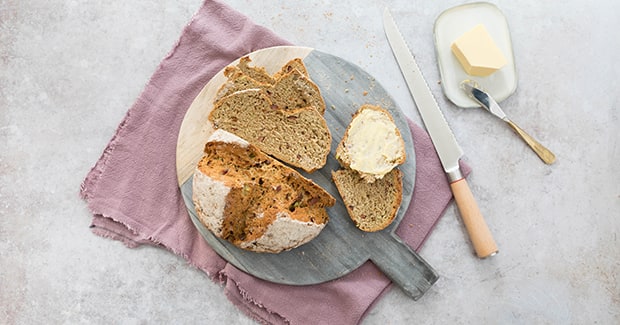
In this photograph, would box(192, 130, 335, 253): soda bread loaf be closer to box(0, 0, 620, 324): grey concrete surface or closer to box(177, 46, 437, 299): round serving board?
box(177, 46, 437, 299): round serving board

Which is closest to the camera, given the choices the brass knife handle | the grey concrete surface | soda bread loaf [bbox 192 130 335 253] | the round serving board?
soda bread loaf [bbox 192 130 335 253]

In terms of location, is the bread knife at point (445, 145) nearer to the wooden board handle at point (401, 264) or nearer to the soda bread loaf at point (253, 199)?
the wooden board handle at point (401, 264)

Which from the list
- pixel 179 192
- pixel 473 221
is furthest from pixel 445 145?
pixel 179 192

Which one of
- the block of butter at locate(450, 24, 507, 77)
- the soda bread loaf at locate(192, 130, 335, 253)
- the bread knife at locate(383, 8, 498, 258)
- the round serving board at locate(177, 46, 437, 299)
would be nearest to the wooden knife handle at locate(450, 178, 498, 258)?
the bread knife at locate(383, 8, 498, 258)

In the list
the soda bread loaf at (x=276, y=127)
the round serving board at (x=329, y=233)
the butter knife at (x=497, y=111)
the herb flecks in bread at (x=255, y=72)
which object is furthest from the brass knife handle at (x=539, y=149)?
the herb flecks in bread at (x=255, y=72)

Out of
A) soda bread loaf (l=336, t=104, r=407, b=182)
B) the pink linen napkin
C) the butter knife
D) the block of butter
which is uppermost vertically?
the block of butter

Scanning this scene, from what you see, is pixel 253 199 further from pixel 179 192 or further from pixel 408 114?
pixel 408 114

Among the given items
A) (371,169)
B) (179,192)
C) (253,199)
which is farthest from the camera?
(179,192)
